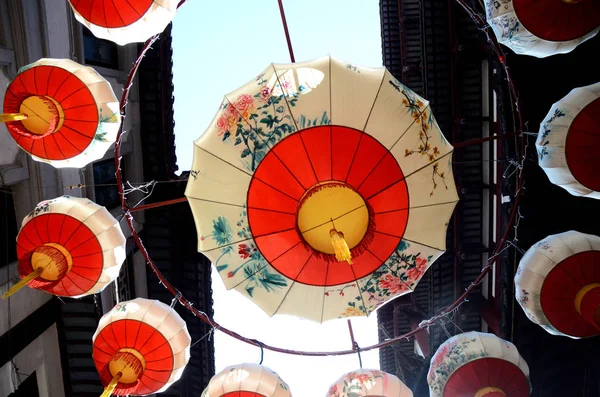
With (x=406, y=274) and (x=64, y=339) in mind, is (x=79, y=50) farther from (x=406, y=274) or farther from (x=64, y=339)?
(x=406, y=274)

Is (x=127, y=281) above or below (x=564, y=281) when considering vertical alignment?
below

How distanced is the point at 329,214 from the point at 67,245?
3.40 metres

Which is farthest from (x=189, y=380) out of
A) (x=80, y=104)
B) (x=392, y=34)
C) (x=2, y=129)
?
(x=392, y=34)

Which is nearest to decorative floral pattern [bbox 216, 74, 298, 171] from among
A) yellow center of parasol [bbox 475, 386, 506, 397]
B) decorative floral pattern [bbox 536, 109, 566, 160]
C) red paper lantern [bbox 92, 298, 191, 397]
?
red paper lantern [bbox 92, 298, 191, 397]

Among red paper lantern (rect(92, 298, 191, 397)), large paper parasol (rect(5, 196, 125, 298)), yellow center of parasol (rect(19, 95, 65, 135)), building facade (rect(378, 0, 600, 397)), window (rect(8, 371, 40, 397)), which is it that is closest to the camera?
yellow center of parasol (rect(19, 95, 65, 135))

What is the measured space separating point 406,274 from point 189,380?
7.79 m

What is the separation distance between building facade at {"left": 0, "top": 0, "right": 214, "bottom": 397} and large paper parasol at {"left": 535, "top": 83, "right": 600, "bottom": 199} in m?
6.42

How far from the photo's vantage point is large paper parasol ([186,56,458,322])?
229 inches

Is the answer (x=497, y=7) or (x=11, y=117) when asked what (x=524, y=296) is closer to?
(x=497, y=7)

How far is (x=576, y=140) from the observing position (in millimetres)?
6711

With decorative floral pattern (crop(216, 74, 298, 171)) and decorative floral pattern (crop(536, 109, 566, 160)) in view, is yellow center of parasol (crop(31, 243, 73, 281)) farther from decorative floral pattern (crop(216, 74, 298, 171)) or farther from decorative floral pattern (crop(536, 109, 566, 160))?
decorative floral pattern (crop(536, 109, 566, 160))

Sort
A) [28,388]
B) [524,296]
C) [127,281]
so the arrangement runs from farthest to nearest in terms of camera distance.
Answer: [127,281] → [28,388] → [524,296]

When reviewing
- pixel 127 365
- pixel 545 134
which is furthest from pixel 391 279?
pixel 127 365

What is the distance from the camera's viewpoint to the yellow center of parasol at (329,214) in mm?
5832
